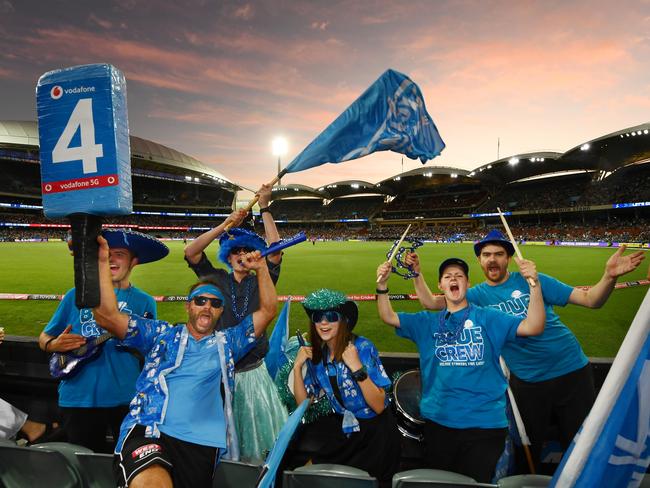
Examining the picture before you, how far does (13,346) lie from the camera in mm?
4383

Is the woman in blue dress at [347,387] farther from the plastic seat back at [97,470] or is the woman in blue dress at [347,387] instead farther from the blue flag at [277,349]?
the blue flag at [277,349]

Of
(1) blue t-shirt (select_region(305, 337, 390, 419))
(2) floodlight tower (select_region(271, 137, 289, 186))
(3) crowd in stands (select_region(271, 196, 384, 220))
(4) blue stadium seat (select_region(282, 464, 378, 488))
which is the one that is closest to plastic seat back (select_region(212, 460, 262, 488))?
(4) blue stadium seat (select_region(282, 464, 378, 488))

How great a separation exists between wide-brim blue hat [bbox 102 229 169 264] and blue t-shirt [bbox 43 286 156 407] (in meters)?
0.40

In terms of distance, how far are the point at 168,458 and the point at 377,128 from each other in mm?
3389

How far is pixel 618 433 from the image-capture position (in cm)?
135

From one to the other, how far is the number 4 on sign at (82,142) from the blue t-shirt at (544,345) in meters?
3.25

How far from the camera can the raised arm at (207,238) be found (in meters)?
3.15

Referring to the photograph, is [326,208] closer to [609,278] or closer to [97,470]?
[609,278]

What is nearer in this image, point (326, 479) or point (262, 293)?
point (326, 479)

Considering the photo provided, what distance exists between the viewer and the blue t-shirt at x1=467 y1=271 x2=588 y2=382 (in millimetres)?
2961

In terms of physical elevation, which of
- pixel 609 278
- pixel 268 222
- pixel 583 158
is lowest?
pixel 609 278

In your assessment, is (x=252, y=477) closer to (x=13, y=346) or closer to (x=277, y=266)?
(x=277, y=266)

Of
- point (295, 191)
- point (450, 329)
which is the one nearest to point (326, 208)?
point (295, 191)

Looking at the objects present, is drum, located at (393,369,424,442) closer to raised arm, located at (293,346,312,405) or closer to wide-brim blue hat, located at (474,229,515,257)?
raised arm, located at (293,346,312,405)
